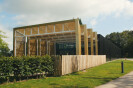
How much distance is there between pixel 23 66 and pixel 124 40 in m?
79.6

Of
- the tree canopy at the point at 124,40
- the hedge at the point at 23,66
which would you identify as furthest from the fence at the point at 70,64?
the tree canopy at the point at 124,40

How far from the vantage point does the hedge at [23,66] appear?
8320mm

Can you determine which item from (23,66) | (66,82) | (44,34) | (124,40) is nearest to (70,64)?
(66,82)

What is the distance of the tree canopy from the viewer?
69537 mm

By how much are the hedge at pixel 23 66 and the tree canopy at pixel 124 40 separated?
67523 mm

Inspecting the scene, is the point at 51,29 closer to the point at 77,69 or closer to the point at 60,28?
the point at 60,28

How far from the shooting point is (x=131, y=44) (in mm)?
68625

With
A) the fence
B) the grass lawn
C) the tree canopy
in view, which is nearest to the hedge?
the fence

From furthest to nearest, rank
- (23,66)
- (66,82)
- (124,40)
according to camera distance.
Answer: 1. (124,40)
2. (23,66)
3. (66,82)

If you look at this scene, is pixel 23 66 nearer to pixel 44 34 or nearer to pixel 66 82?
pixel 66 82

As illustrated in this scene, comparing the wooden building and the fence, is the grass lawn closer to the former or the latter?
the fence

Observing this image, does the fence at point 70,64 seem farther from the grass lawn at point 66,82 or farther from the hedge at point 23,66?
the grass lawn at point 66,82

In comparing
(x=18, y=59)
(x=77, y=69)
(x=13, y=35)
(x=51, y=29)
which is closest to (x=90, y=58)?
(x=77, y=69)

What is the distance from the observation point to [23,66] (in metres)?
9.01
